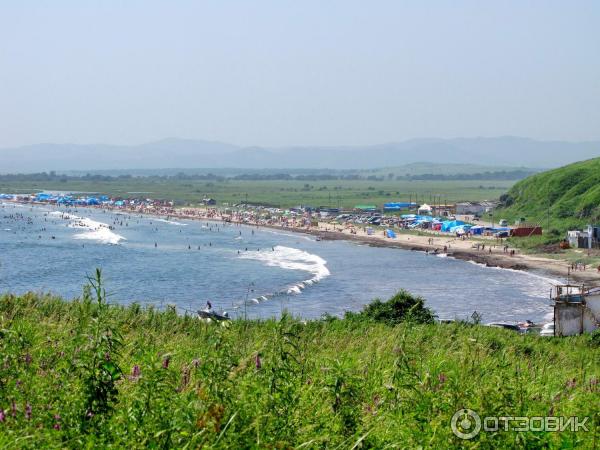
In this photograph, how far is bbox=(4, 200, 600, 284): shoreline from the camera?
6686 centimetres

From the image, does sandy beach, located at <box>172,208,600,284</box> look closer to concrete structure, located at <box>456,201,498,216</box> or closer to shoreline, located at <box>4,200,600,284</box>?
shoreline, located at <box>4,200,600,284</box>

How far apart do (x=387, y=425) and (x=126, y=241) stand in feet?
292

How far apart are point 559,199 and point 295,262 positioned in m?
48.7

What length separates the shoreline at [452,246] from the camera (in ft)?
219

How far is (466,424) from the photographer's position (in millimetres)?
7844

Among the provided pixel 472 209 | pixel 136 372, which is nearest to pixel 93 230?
pixel 472 209

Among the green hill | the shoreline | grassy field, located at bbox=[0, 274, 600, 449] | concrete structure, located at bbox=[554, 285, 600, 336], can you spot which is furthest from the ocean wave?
grassy field, located at bbox=[0, 274, 600, 449]

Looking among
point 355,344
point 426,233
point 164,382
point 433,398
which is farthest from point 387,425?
point 426,233

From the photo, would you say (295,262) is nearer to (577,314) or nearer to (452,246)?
(452,246)

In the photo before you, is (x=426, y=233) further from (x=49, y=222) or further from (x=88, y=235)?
(x=49, y=222)

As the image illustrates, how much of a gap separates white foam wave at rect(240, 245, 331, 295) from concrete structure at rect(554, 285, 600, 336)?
2662 centimetres

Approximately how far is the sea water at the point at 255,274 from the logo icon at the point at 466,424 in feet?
86.2

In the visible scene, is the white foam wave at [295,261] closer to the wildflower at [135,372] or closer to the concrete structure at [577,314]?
the concrete structure at [577,314]

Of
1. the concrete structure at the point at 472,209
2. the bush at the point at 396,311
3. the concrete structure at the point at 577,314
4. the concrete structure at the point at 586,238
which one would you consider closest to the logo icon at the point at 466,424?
the bush at the point at 396,311
